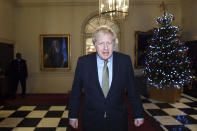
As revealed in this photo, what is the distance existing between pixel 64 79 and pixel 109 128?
277 inches

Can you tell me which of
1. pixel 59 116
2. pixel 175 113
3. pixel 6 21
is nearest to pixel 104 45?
pixel 59 116

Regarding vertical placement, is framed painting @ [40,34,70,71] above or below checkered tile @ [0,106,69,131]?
above

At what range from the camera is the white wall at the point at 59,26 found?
28.3 feet

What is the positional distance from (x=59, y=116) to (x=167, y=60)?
3.85 m

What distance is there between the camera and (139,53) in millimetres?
8734

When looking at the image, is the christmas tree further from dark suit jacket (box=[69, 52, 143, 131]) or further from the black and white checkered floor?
dark suit jacket (box=[69, 52, 143, 131])

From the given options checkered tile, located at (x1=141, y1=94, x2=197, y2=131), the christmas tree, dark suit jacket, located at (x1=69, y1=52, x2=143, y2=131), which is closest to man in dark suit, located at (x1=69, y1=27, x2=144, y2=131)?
dark suit jacket, located at (x1=69, y1=52, x2=143, y2=131)

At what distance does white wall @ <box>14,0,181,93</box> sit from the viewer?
28.3 ft

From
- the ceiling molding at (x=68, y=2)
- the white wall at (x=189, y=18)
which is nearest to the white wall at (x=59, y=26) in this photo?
the ceiling molding at (x=68, y=2)

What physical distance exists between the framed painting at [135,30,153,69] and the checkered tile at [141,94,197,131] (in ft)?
6.63

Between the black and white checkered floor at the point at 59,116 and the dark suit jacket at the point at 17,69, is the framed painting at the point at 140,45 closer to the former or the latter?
the black and white checkered floor at the point at 59,116

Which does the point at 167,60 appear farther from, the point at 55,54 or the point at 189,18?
the point at 55,54

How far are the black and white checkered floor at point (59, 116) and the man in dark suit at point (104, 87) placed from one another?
8.98 ft

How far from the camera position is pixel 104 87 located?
191cm
